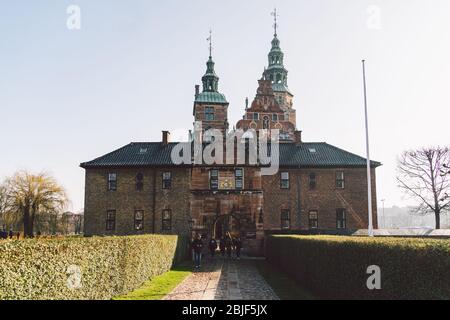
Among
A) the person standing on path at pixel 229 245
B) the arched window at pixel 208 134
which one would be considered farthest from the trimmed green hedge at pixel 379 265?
the arched window at pixel 208 134

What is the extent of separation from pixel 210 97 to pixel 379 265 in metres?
50.6

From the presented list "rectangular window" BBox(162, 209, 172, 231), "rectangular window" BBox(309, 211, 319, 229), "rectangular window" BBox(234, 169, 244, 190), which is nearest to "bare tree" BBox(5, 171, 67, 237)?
"rectangular window" BBox(162, 209, 172, 231)

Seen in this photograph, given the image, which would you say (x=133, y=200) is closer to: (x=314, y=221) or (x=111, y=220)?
(x=111, y=220)

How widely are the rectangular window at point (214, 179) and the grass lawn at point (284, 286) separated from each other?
12.2 m

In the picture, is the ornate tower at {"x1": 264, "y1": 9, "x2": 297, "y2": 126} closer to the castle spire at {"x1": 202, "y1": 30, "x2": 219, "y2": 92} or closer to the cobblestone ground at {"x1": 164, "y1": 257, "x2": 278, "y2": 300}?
the castle spire at {"x1": 202, "y1": 30, "x2": 219, "y2": 92}

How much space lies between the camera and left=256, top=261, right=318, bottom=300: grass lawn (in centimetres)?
1281

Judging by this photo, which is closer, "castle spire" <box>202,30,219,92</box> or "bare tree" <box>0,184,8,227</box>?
"bare tree" <box>0,184,8,227</box>

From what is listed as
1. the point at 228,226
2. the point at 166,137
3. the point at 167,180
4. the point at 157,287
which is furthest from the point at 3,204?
the point at 157,287

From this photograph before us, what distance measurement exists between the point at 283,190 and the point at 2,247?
28175 millimetres

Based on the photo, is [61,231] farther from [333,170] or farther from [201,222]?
[333,170]

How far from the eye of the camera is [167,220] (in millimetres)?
31328

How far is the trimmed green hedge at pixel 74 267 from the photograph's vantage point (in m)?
6.46

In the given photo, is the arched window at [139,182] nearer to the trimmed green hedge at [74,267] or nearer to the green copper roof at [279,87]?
the trimmed green hedge at [74,267]

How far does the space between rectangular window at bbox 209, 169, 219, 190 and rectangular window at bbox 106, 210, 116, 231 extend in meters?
8.32
